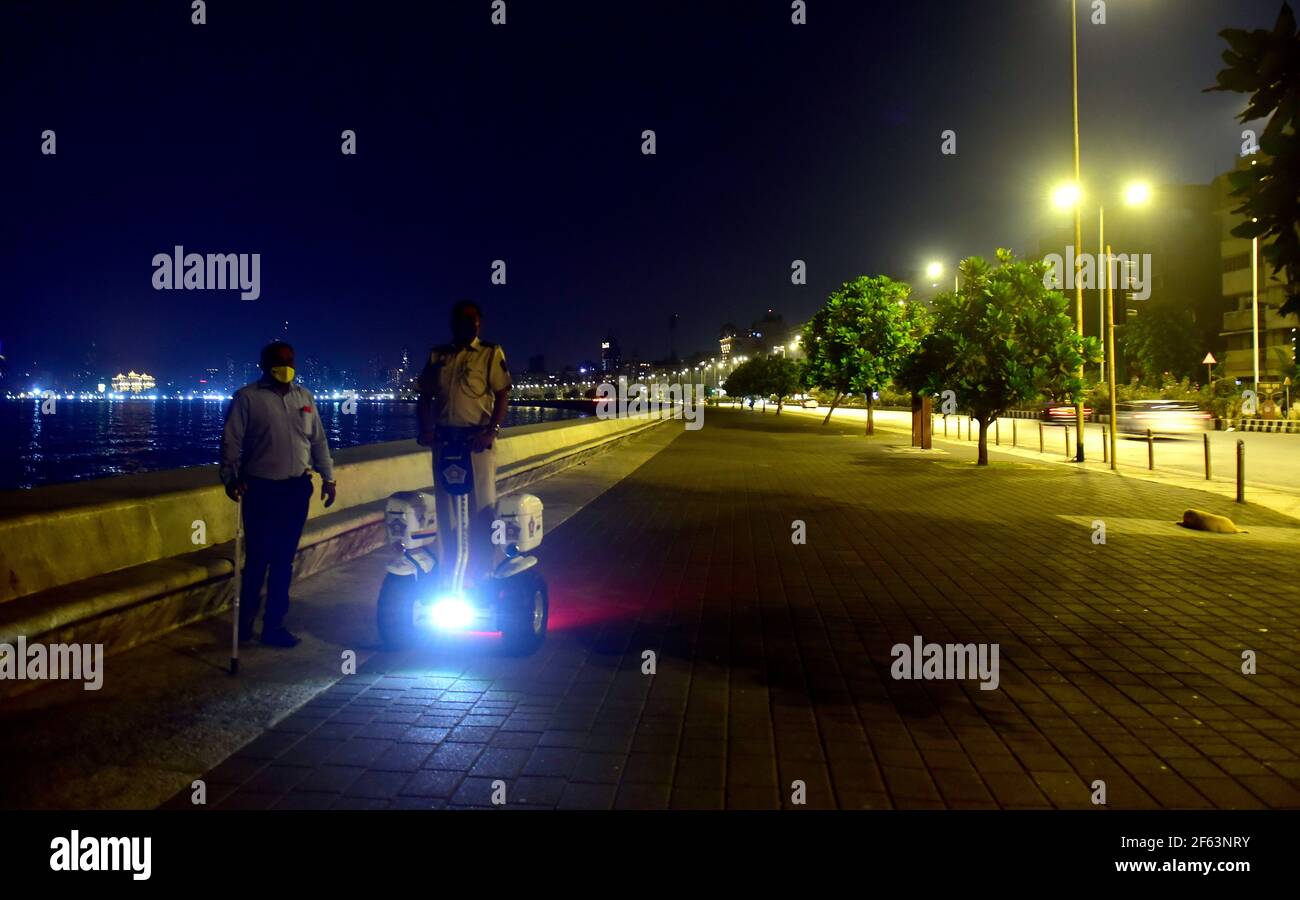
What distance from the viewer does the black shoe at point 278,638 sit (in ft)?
20.4

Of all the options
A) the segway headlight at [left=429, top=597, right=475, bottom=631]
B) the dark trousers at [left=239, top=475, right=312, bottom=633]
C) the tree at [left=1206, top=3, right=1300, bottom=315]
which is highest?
the tree at [left=1206, top=3, right=1300, bottom=315]

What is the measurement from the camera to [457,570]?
5832 mm

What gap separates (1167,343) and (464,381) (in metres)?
90.4

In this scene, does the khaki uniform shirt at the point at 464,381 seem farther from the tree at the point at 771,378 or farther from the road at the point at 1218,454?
the tree at the point at 771,378

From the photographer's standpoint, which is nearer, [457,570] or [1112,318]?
[457,570]

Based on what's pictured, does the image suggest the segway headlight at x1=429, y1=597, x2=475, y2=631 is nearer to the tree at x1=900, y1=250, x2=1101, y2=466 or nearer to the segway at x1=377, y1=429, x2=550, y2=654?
the segway at x1=377, y1=429, x2=550, y2=654

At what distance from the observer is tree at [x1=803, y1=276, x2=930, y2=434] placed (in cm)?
4144

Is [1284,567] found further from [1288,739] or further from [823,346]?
[823,346]

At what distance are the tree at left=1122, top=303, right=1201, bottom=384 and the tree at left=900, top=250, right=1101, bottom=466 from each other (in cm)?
6830

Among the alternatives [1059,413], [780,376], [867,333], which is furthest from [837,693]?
[780,376]

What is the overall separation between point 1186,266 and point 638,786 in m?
107

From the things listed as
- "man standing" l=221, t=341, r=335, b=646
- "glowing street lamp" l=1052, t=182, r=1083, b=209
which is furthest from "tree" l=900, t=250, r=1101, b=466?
"man standing" l=221, t=341, r=335, b=646

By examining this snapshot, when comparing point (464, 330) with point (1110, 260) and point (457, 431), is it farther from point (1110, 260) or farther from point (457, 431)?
point (1110, 260)

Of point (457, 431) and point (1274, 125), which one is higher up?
point (1274, 125)
